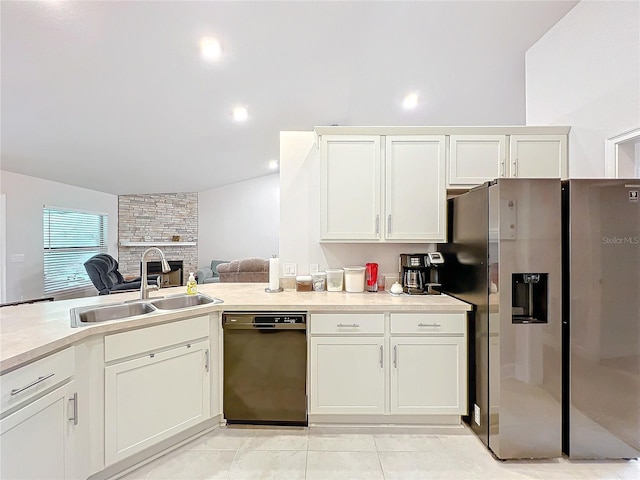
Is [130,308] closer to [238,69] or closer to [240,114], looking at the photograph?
[238,69]

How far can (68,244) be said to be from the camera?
19.1ft

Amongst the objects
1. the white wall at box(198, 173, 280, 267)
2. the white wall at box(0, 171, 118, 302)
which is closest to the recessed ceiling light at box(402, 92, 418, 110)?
the white wall at box(198, 173, 280, 267)

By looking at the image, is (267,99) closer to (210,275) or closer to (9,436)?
(9,436)

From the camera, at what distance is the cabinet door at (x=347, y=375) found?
2191 millimetres

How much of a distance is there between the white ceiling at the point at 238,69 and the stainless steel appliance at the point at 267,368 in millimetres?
2251

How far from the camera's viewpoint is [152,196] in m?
7.96

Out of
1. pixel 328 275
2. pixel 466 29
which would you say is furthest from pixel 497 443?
pixel 466 29

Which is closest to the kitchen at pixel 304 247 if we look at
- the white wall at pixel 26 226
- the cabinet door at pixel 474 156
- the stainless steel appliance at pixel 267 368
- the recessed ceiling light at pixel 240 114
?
the cabinet door at pixel 474 156

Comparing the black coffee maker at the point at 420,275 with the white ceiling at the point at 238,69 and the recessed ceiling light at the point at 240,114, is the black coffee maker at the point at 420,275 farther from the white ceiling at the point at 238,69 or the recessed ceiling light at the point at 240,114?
the recessed ceiling light at the point at 240,114

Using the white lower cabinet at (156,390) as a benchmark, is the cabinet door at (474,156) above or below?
above

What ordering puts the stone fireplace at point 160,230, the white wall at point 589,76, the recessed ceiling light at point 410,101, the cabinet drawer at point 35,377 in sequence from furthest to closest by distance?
1. the stone fireplace at point 160,230
2. the recessed ceiling light at point 410,101
3. the white wall at point 589,76
4. the cabinet drawer at point 35,377

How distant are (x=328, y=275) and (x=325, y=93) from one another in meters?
2.31

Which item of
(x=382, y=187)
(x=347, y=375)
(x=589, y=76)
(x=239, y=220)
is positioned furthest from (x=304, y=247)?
(x=239, y=220)

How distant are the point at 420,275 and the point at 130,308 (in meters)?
2.23
